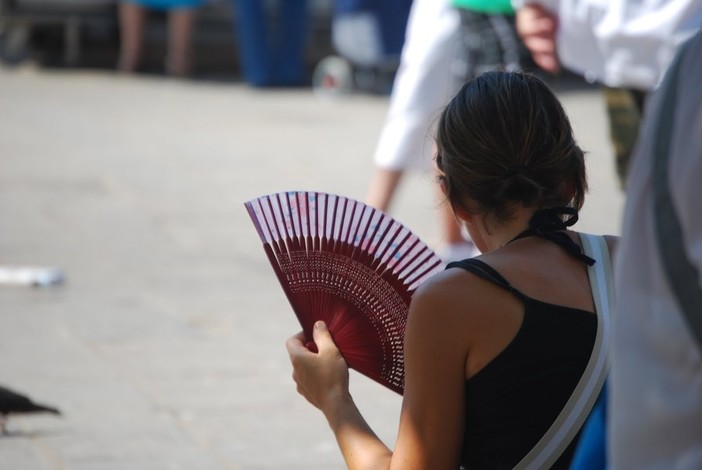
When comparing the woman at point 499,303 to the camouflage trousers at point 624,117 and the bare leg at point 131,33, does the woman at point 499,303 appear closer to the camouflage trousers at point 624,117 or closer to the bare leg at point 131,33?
the camouflage trousers at point 624,117

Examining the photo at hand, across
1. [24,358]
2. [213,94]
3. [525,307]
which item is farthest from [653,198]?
[213,94]

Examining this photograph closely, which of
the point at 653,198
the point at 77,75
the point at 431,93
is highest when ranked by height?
the point at 653,198

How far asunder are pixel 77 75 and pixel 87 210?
4799mm

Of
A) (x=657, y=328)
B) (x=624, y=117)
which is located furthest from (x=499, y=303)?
(x=624, y=117)

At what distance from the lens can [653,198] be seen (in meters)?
1.25

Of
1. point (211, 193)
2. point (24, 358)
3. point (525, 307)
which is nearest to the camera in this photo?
point (525, 307)

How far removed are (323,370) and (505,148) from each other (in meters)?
0.47

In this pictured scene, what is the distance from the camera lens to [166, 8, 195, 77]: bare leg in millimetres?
11297

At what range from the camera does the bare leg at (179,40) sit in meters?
11.3

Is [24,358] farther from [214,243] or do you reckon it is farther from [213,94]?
[213,94]

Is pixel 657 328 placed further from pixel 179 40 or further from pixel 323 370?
pixel 179 40

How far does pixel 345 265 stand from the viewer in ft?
6.98

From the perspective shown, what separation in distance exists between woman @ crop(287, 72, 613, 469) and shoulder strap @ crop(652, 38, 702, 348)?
0.64 m

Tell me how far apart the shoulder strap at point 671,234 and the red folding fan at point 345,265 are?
891 mm
